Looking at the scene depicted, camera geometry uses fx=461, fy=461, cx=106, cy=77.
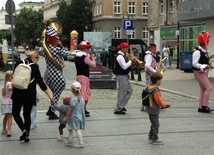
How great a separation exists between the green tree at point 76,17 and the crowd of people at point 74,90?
2371 inches

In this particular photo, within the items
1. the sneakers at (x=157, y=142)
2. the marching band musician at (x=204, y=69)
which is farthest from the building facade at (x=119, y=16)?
the sneakers at (x=157, y=142)

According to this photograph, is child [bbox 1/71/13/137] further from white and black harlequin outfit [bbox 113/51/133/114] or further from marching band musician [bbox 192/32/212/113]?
marching band musician [bbox 192/32/212/113]

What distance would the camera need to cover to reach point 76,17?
72188mm

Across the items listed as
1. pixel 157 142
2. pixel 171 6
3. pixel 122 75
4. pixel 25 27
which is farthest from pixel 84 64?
pixel 25 27

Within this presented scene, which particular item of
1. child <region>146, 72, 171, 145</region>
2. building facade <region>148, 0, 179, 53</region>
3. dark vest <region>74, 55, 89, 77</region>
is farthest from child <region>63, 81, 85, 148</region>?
building facade <region>148, 0, 179, 53</region>

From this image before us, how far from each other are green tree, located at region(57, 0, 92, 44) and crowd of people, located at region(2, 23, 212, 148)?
198 feet

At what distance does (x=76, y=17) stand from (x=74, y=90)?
6537 cm

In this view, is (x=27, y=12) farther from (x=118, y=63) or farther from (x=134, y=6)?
(x=118, y=63)

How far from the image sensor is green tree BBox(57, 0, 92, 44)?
72.0 metres

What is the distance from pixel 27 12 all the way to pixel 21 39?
787 cm

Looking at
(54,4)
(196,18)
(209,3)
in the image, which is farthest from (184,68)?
(54,4)

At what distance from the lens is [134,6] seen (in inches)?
2904

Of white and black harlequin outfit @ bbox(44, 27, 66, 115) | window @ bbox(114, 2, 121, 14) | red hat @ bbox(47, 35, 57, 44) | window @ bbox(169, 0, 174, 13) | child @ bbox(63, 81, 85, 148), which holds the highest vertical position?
window @ bbox(114, 2, 121, 14)

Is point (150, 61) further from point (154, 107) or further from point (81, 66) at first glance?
point (154, 107)
